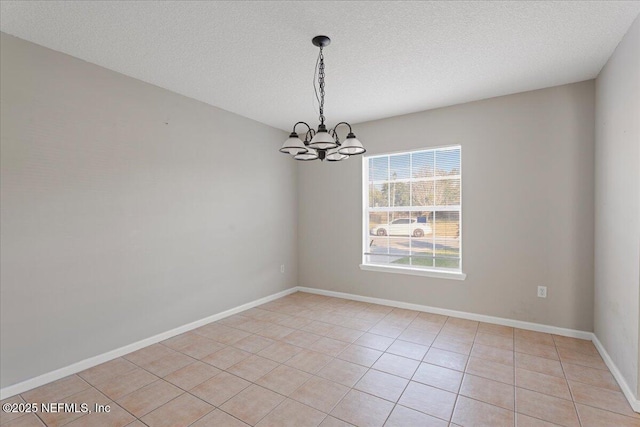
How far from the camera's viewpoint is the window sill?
12.7 ft

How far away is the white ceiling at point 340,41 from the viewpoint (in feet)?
6.72

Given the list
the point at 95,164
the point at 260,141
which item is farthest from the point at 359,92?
the point at 95,164

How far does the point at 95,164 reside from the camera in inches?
109

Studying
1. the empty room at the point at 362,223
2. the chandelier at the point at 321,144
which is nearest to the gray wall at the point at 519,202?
the empty room at the point at 362,223

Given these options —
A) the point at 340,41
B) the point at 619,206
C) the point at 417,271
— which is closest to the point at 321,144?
the point at 340,41

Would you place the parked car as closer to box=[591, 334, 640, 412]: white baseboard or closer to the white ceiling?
the white ceiling

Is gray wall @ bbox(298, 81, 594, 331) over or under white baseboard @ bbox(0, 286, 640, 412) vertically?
over

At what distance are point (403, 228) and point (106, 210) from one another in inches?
134

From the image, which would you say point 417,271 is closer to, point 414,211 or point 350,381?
point 414,211

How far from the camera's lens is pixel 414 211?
4.20 m

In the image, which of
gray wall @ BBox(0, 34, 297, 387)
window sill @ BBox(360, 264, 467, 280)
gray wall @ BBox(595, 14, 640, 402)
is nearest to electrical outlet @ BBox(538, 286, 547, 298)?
gray wall @ BBox(595, 14, 640, 402)

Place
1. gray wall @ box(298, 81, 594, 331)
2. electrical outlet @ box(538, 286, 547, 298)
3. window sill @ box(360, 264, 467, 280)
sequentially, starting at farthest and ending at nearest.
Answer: window sill @ box(360, 264, 467, 280) → electrical outlet @ box(538, 286, 547, 298) → gray wall @ box(298, 81, 594, 331)

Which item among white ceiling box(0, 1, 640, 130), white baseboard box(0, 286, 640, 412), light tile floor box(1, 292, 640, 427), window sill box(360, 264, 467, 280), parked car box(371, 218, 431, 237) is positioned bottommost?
light tile floor box(1, 292, 640, 427)

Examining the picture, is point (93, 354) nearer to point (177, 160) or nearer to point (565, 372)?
point (177, 160)
